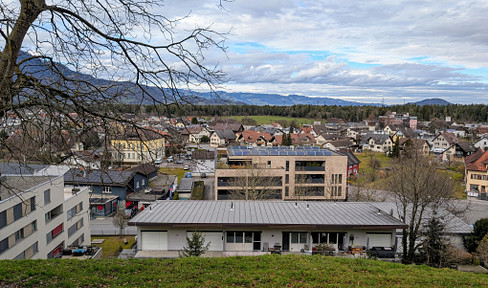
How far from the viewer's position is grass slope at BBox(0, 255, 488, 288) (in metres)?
6.57

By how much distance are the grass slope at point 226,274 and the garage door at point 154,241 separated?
7261 millimetres

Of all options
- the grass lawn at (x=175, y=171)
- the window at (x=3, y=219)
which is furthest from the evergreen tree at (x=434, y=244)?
the grass lawn at (x=175, y=171)

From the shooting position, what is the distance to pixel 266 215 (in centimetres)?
1620

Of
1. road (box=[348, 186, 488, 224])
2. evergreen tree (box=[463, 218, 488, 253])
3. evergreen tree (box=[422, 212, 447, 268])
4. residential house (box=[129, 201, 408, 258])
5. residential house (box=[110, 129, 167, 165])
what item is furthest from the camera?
road (box=[348, 186, 488, 224])

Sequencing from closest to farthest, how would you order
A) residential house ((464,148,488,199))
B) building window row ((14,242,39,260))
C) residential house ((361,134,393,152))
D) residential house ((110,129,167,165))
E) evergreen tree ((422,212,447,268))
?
residential house ((110,129,167,165)) < evergreen tree ((422,212,447,268)) < building window row ((14,242,39,260)) < residential house ((464,148,488,199)) < residential house ((361,134,393,152))

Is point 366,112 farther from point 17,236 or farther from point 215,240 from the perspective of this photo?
point 17,236

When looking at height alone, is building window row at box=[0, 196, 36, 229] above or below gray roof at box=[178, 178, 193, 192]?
above

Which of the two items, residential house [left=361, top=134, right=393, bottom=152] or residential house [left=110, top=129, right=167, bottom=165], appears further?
residential house [left=361, top=134, right=393, bottom=152]

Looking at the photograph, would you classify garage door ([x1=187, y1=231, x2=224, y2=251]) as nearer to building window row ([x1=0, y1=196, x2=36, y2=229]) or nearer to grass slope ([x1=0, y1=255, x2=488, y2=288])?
grass slope ([x1=0, y1=255, x2=488, y2=288])

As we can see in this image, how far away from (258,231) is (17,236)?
467 inches

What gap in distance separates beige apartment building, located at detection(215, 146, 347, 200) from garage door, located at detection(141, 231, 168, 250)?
12662 mm

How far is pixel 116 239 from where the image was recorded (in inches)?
868

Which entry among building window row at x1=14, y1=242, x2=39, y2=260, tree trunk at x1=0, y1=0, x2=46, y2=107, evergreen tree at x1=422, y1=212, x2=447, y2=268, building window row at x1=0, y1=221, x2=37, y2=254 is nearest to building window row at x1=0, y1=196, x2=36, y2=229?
building window row at x1=0, y1=221, x2=37, y2=254

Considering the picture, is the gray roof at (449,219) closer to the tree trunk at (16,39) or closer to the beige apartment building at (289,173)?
the beige apartment building at (289,173)
